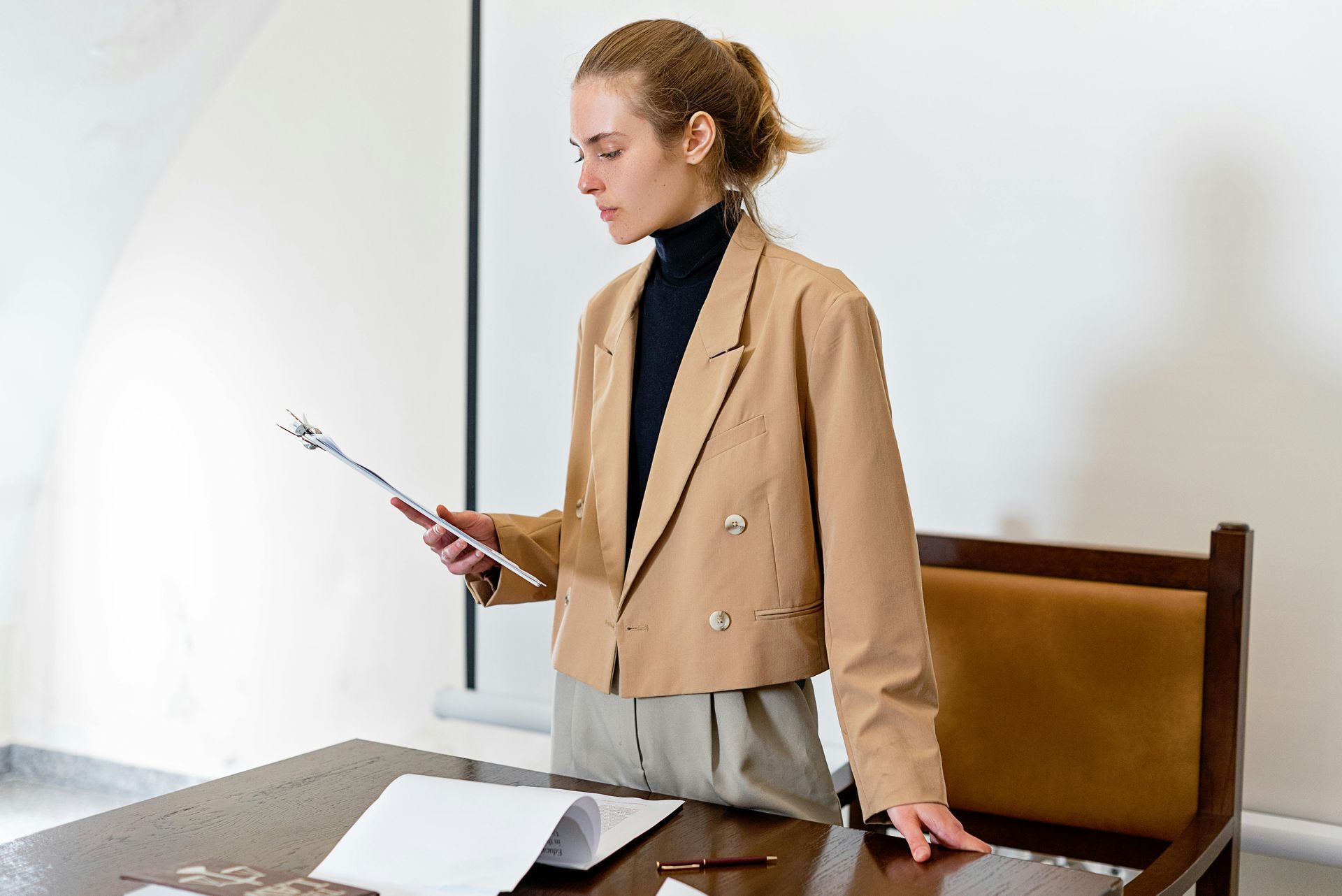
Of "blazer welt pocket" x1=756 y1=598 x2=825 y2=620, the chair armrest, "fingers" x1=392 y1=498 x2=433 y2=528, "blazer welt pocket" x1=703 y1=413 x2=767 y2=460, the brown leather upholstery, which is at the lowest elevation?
the chair armrest

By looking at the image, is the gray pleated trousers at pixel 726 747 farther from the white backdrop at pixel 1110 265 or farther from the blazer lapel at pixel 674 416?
the white backdrop at pixel 1110 265

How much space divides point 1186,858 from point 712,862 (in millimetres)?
744

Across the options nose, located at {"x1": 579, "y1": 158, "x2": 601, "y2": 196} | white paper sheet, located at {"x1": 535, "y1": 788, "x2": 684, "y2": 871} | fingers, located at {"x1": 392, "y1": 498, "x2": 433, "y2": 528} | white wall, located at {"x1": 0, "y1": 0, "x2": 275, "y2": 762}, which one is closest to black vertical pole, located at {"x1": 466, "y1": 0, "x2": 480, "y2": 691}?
white wall, located at {"x1": 0, "y1": 0, "x2": 275, "y2": 762}

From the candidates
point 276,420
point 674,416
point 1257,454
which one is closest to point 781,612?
point 674,416

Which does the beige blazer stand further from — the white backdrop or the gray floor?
the gray floor

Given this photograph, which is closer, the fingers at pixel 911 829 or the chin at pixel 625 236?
the fingers at pixel 911 829

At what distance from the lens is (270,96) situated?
2863mm

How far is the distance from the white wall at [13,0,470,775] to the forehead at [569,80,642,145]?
4.73 feet

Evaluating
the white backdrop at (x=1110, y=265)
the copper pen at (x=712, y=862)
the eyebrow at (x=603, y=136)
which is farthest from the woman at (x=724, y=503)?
the white backdrop at (x=1110, y=265)

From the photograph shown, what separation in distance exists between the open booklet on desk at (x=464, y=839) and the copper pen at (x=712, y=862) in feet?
0.17

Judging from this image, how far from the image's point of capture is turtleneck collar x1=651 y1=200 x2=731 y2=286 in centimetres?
131

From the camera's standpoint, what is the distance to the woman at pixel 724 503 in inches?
46.1

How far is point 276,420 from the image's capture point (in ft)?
9.52

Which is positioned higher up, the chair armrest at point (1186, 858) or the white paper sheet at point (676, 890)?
the white paper sheet at point (676, 890)
